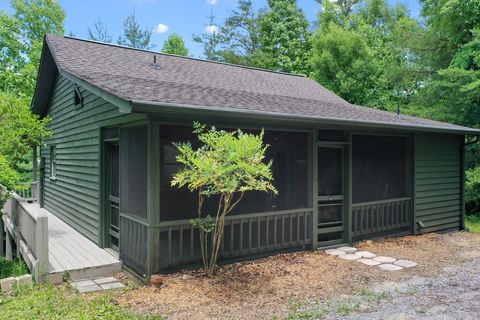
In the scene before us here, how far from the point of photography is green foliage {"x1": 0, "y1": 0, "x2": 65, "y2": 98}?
1755cm

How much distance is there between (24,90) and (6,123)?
12.4 m

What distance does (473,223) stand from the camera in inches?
421

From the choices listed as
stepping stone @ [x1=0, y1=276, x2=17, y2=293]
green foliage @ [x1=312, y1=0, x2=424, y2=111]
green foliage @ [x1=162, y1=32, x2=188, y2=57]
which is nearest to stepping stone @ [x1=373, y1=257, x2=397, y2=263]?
stepping stone @ [x1=0, y1=276, x2=17, y2=293]

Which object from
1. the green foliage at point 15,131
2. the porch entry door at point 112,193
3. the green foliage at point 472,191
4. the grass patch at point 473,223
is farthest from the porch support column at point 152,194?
the green foliage at point 472,191

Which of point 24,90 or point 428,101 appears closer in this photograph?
point 428,101

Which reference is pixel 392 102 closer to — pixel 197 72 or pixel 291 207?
pixel 197 72

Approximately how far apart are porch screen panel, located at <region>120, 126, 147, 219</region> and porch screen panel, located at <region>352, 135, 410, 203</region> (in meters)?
4.01

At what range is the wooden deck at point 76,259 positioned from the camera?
16.5 ft

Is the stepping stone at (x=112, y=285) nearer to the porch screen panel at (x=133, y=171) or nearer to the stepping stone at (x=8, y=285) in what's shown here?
the porch screen panel at (x=133, y=171)

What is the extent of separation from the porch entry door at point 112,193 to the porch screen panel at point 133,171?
47cm

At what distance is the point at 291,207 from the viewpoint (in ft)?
20.6

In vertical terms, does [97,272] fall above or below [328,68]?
below

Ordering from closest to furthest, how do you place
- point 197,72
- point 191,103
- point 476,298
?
1. point 476,298
2. point 191,103
3. point 197,72

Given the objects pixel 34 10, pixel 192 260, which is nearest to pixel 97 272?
pixel 192 260
